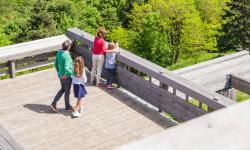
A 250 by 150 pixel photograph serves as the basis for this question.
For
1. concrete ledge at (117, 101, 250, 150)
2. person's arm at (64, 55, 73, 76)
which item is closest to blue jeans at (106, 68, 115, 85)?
person's arm at (64, 55, 73, 76)

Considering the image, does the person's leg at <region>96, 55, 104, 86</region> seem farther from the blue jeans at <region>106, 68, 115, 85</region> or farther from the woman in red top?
the blue jeans at <region>106, 68, 115, 85</region>

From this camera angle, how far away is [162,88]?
28.7 ft

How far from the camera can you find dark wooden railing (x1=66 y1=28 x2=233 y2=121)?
7598 millimetres

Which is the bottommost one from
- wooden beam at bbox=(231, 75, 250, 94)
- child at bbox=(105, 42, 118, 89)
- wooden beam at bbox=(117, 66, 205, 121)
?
wooden beam at bbox=(231, 75, 250, 94)

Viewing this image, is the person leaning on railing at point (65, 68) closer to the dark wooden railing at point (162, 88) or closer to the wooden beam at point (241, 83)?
the dark wooden railing at point (162, 88)

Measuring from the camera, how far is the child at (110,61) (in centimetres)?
987

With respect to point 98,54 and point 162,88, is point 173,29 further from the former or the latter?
point 162,88

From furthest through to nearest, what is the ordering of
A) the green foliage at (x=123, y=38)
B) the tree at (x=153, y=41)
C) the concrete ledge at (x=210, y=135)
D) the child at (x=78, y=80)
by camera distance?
the green foliage at (x=123, y=38) → the tree at (x=153, y=41) → the child at (x=78, y=80) → the concrete ledge at (x=210, y=135)

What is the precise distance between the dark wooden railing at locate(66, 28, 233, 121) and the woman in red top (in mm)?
388

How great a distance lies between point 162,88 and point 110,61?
1.70 m

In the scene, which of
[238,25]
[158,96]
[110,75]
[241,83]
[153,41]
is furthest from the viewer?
[153,41]

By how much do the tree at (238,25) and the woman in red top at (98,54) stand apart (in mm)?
37603

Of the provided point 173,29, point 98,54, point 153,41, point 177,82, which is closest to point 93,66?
point 98,54

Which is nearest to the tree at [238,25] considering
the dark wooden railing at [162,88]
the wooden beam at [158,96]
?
the dark wooden railing at [162,88]
